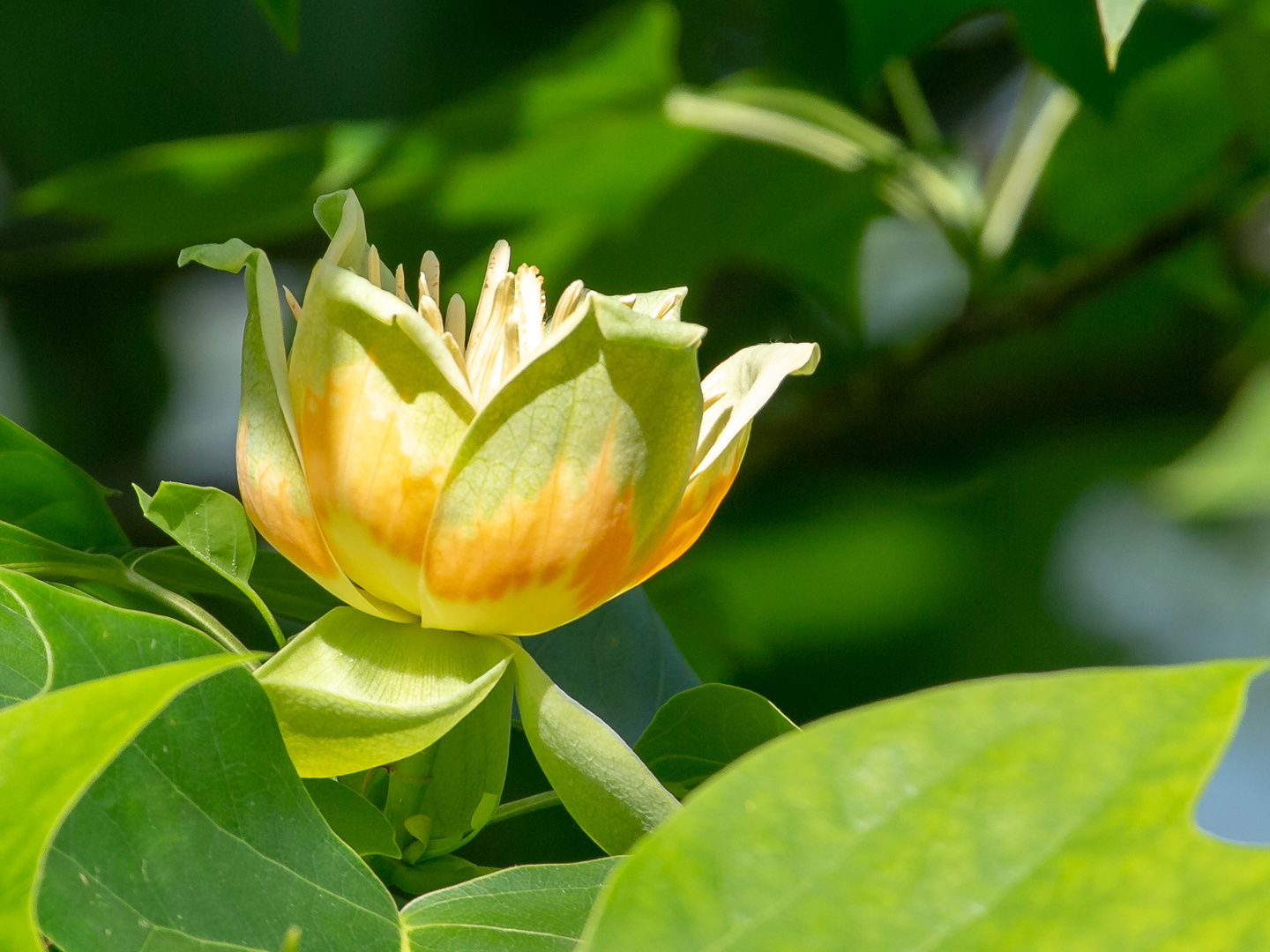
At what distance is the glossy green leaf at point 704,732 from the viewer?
60cm

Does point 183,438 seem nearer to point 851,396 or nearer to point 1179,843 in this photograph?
point 851,396

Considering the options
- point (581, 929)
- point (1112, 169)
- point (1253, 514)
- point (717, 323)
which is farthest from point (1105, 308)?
point (581, 929)

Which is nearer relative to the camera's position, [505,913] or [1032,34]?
[505,913]

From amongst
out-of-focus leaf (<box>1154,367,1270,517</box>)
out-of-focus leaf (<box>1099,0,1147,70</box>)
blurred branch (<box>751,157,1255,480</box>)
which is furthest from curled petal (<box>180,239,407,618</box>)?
blurred branch (<box>751,157,1255,480</box>)

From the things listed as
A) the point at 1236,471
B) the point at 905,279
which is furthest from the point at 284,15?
the point at 905,279

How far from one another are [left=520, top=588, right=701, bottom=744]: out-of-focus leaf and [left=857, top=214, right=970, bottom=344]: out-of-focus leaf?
4.94ft

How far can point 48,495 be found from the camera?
645mm

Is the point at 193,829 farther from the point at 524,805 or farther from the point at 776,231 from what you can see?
Answer: the point at 776,231

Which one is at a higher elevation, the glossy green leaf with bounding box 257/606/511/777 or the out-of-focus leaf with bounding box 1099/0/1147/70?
the out-of-focus leaf with bounding box 1099/0/1147/70

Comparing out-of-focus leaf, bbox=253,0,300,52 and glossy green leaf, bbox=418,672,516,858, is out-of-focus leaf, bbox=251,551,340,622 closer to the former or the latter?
glossy green leaf, bbox=418,672,516,858

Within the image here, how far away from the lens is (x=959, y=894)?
34 centimetres

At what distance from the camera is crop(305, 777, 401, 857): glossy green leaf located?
51 cm

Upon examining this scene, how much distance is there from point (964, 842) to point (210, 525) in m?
0.35

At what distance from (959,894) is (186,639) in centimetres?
30
